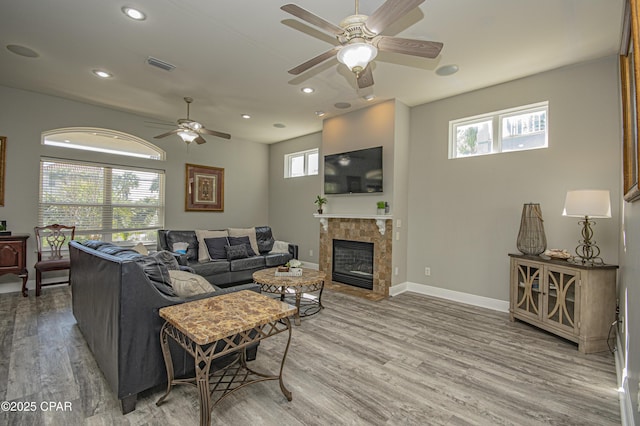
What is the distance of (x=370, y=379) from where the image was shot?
89.9 inches

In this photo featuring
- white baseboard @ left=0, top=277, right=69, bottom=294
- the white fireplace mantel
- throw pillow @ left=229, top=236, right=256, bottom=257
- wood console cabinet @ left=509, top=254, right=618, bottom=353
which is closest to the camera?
wood console cabinet @ left=509, top=254, right=618, bottom=353

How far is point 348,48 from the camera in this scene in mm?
2051

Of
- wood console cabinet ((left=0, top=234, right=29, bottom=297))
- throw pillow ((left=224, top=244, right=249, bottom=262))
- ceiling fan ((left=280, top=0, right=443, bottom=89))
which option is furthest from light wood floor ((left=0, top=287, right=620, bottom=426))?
ceiling fan ((left=280, top=0, right=443, bottom=89))

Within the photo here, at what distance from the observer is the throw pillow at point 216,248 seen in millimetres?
4984

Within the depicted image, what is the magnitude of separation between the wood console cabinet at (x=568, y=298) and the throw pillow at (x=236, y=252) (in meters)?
4.09

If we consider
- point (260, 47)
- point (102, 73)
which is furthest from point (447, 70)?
point (102, 73)

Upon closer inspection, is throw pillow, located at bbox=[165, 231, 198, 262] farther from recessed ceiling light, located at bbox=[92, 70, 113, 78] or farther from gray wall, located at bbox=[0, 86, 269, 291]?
recessed ceiling light, located at bbox=[92, 70, 113, 78]

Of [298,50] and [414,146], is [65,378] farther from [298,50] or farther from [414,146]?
[414,146]

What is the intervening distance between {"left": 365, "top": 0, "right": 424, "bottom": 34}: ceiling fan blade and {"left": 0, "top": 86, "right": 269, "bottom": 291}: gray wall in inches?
205

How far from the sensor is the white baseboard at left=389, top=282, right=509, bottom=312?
3.95m

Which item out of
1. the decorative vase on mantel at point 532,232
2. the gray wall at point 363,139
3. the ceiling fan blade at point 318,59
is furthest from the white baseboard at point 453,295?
the ceiling fan blade at point 318,59

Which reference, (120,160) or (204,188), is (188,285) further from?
(204,188)

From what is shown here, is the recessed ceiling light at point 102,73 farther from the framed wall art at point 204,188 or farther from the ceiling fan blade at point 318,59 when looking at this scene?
the ceiling fan blade at point 318,59

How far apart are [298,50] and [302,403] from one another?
3402mm
